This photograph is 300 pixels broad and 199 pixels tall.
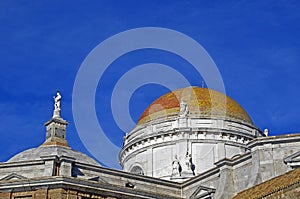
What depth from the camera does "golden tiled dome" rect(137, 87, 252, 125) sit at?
193 feet

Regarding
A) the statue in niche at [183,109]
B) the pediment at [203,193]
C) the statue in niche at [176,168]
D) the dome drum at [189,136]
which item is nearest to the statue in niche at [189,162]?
the dome drum at [189,136]

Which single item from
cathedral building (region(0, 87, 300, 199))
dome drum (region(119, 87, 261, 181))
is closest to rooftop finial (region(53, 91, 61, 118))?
cathedral building (region(0, 87, 300, 199))

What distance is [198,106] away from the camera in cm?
5947

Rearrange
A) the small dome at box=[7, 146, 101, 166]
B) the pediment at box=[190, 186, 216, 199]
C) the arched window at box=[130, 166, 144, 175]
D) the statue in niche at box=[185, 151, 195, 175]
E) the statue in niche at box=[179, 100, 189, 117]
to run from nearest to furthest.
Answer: the pediment at box=[190, 186, 216, 199], the small dome at box=[7, 146, 101, 166], the statue in niche at box=[185, 151, 195, 175], the statue in niche at box=[179, 100, 189, 117], the arched window at box=[130, 166, 144, 175]

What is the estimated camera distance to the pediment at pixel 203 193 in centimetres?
4600

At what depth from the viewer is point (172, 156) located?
57.2m

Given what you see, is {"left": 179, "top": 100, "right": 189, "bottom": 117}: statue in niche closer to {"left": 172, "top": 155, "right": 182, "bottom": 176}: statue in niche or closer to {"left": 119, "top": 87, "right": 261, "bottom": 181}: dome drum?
{"left": 119, "top": 87, "right": 261, "bottom": 181}: dome drum

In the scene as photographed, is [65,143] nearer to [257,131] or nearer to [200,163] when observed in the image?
[200,163]

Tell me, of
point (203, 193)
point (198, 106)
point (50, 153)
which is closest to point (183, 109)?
point (198, 106)

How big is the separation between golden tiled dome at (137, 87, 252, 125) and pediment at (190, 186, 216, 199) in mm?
12514

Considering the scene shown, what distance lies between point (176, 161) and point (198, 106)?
7010 mm

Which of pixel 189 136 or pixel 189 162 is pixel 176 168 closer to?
pixel 189 162

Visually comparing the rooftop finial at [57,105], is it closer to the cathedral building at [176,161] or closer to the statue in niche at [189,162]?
the cathedral building at [176,161]

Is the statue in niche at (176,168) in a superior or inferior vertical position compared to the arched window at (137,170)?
inferior
